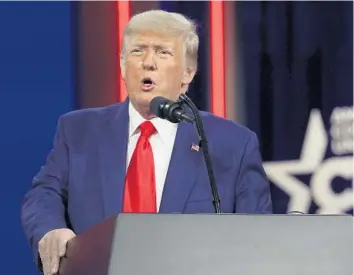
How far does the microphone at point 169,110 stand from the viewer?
1373 millimetres

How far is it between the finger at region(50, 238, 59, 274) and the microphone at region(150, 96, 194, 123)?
27 cm

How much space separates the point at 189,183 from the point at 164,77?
0.26 m

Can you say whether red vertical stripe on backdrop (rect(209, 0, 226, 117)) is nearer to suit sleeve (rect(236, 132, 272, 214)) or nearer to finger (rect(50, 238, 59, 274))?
suit sleeve (rect(236, 132, 272, 214))

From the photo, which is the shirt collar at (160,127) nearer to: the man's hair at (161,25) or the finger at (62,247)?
the man's hair at (161,25)

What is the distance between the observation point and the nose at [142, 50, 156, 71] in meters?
1.74

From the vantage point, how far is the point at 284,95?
233 cm

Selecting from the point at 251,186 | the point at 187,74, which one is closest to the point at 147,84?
the point at 187,74

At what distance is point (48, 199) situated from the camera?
1.58m

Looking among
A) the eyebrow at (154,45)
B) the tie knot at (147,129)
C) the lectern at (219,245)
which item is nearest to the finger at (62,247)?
the lectern at (219,245)

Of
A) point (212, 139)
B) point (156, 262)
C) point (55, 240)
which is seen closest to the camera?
point (156, 262)

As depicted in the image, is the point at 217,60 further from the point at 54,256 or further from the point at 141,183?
the point at 54,256

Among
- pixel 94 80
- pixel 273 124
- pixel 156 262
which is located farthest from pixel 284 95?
pixel 156 262

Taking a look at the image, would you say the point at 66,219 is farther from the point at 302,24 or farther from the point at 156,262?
the point at 302,24

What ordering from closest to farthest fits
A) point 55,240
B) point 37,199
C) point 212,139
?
point 55,240
point 37,199
point 212,139
